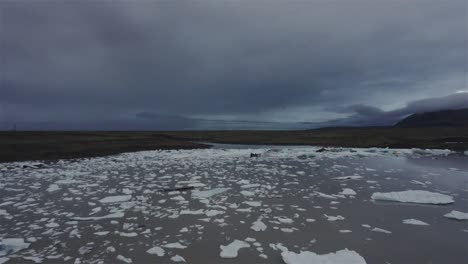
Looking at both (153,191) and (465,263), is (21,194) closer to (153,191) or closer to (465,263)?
(153,191)

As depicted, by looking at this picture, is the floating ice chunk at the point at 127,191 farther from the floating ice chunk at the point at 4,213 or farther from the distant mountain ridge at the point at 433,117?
the distant mountain ridge at the point at 433,117

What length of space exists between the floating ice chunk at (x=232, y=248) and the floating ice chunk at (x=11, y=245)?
305 centimetres

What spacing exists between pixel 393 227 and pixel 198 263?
3.64 metres

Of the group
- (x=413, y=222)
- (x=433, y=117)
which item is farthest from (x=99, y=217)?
(x=433, y=117)

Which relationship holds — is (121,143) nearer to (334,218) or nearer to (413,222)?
(334,218)

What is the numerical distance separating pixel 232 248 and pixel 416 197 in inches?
207

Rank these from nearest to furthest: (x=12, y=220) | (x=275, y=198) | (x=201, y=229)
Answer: (x=201, y=229), (x=12, y=220), (x=275, y=198)

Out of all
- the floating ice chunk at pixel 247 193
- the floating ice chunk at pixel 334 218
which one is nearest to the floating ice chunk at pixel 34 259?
the floating ice chunk at pixel 247 193

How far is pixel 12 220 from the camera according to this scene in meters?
5.27

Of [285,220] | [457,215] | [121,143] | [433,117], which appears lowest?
[121,143]

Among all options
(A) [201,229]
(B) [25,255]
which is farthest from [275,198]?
(B) [25,255]

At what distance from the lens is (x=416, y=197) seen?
6578 mm

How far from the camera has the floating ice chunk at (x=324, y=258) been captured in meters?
3.57

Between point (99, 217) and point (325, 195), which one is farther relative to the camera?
point (325, 195)
